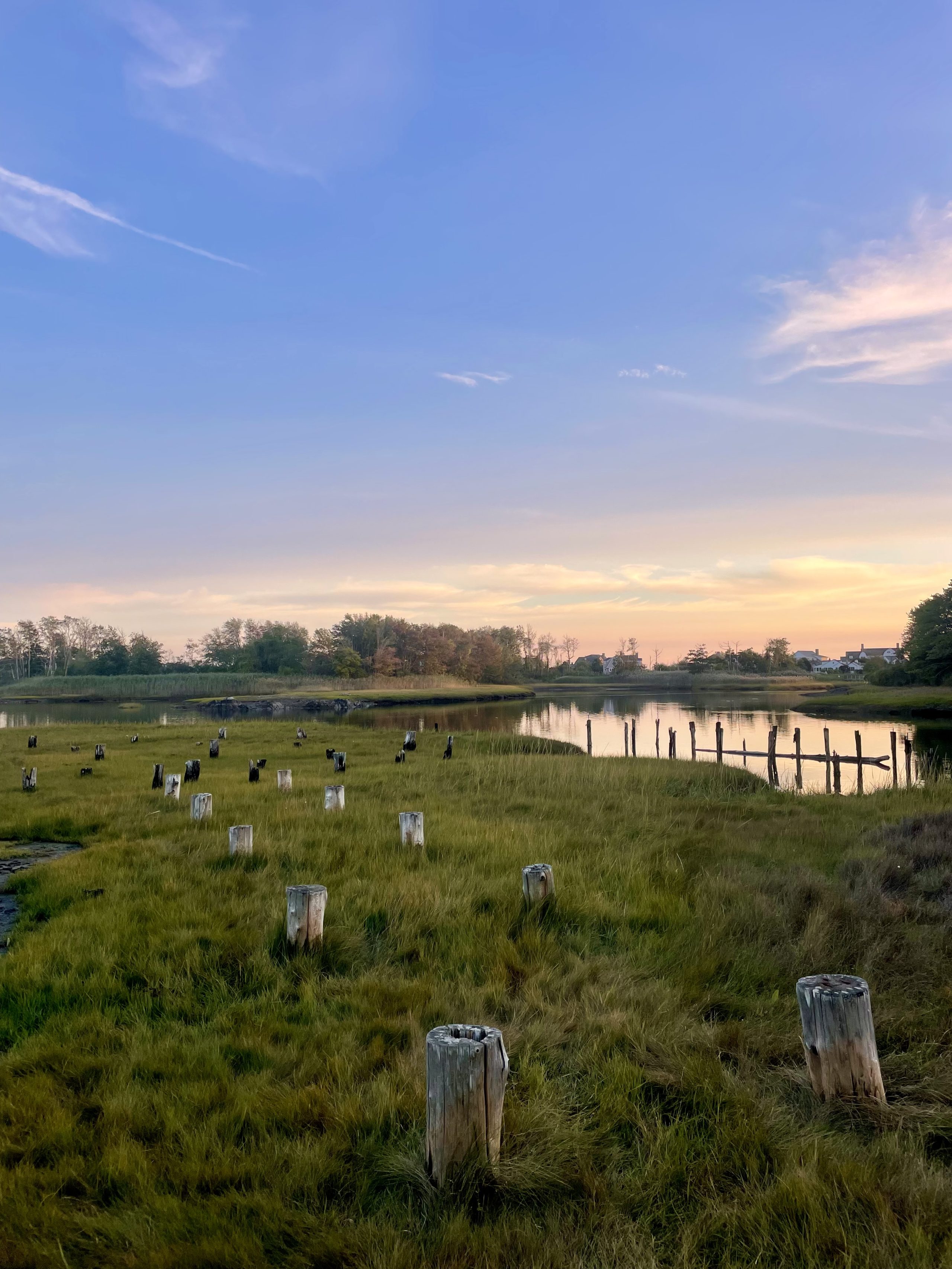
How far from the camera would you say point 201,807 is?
11188mm

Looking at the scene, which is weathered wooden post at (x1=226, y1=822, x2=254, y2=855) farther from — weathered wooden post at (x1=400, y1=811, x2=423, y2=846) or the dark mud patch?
the dark mud patch

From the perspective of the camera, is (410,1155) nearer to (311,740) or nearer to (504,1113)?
(504,1113)

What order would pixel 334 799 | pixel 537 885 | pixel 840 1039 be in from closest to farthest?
pixel 840 1039 → pixel 537 885 → pixel 334 799

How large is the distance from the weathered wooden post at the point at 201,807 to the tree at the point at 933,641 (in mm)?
67553

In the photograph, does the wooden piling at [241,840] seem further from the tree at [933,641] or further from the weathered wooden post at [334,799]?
the tree at [933,641]

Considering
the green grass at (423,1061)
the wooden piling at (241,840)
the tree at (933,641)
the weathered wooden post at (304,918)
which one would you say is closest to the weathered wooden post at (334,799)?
the green grass at (423,1061)

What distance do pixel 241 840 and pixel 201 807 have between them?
2.58 meters

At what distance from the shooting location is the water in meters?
33.4

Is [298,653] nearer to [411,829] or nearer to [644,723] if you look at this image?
[644,723]

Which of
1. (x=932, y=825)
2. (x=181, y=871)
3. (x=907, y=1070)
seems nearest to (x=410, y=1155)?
(x=907, y=1070)

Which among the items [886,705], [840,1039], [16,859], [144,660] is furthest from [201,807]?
[144,660]

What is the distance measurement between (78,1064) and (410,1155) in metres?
2.30

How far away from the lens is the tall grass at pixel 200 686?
92125 millimetres

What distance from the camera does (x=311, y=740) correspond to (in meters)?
31.1
